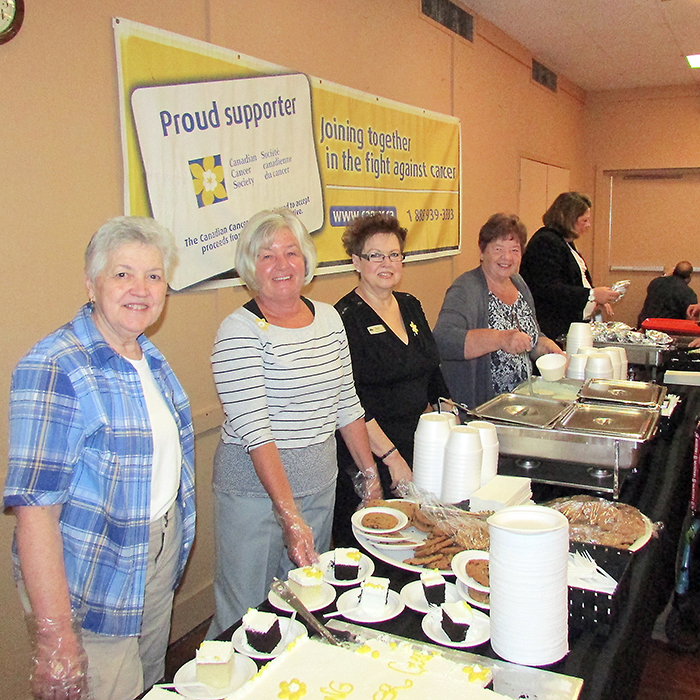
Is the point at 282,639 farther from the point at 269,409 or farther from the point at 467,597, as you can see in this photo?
the point at 269,409

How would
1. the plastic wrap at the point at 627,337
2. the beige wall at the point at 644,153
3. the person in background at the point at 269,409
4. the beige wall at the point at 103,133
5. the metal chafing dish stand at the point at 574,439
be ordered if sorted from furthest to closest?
1. the beige wall at the point at 644,153
2. the plastic wrap at the point at 627,337
3. the beige wall at the point at 103,133
4. the metal chafing dish stand at the point at 574,439
5. the person in background at the point at 269,409

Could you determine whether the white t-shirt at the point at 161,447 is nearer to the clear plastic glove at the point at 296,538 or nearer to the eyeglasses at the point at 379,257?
the clear plastic glove at the point at 296,538

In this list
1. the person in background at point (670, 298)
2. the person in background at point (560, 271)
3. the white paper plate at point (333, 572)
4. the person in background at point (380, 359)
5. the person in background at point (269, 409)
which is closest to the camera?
the white paper plate at point (333, 572)

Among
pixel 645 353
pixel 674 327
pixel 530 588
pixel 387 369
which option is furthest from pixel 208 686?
pixel 674 327

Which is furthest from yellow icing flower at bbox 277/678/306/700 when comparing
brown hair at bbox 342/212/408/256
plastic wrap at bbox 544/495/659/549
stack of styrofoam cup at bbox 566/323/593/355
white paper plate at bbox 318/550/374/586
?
stack of styrofoam cup at bbox 566/323/593/355

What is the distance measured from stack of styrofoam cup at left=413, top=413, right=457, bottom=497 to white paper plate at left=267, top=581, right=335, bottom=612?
1.49 ft

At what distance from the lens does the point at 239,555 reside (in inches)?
66.4

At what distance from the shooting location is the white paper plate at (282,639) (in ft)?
3.40

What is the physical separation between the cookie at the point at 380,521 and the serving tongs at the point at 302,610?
287mm

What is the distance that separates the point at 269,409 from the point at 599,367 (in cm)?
128

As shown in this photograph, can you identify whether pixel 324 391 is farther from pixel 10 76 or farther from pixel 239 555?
pixel 10 76

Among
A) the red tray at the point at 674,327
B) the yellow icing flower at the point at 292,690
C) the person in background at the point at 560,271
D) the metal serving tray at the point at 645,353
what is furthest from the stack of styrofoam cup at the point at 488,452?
the red tray at the point at 674,327

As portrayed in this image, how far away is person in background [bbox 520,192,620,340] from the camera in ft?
12.3

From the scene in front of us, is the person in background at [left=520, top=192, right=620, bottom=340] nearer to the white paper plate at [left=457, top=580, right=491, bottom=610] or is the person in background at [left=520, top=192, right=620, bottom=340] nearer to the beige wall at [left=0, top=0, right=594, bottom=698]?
the beige wall at [left=0, top=0, right=594, bottom=698]
